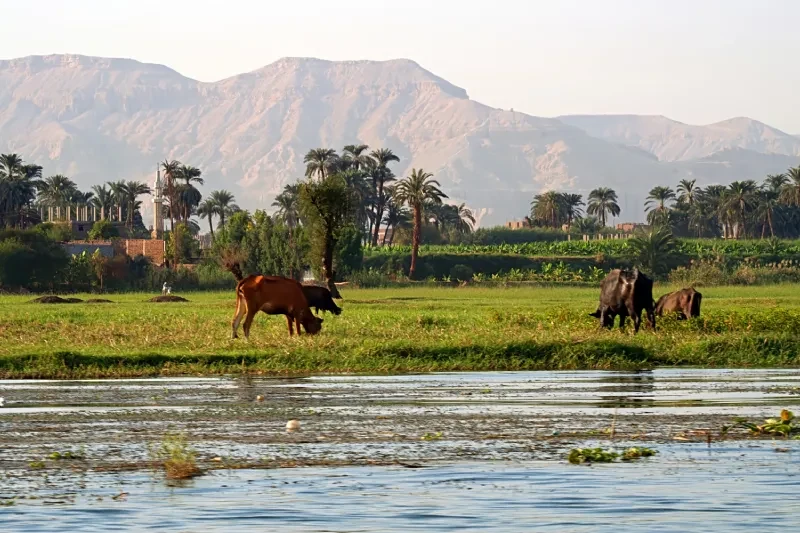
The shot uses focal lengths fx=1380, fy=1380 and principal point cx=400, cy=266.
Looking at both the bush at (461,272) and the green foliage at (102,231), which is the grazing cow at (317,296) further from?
the green foliage at (102,231)

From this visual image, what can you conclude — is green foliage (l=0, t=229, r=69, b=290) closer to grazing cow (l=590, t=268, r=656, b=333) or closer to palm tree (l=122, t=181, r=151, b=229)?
grazing cow (l=590, t=268, r=656, b=333)

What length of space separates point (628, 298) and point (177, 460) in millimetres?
21686

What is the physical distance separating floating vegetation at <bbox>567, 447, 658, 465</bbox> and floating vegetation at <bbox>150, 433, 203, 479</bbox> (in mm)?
3644

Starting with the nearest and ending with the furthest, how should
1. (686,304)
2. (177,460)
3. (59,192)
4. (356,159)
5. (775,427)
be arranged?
(177,460) → (775,427) → (686,304) → (356,159) → (59,192)

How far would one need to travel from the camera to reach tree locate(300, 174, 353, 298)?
74.9m

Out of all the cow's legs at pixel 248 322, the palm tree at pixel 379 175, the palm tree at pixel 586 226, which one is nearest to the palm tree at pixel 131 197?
the palm tree at pixel 379 175

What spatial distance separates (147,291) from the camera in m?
88.9

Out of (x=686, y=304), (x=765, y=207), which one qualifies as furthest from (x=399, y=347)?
(x=765, y=207)

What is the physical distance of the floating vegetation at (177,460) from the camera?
12.6 metres

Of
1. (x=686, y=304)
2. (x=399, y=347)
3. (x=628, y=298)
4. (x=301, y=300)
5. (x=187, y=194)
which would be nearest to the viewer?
(x=399, y=347)

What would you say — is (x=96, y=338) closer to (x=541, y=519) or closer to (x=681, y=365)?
(x=681, y=365)

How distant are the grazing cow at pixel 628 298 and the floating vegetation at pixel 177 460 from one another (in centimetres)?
2015

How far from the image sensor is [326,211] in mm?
75875

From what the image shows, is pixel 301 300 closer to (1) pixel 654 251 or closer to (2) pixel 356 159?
(1) pixel 654 251
